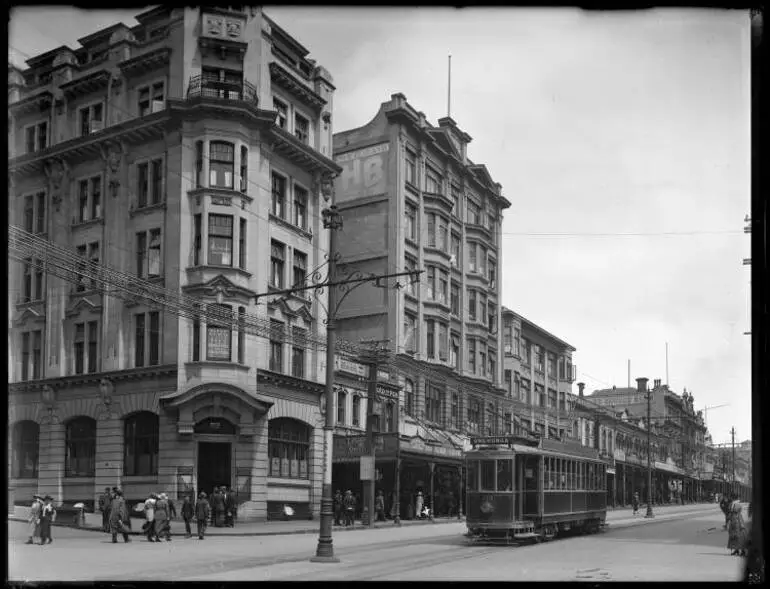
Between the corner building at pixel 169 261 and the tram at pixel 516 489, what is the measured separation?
12.4 meters

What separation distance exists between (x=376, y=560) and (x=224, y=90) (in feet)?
80.0

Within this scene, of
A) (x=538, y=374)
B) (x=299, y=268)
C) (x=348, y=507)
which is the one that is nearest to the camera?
(x=348, y=507)

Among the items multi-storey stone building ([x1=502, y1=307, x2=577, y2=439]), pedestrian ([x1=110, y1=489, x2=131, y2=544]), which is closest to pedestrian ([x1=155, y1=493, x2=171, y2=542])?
pedestrian ([x1=110, y1=489, x2=131, y2=544])

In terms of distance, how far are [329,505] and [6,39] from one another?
1810 centimetres

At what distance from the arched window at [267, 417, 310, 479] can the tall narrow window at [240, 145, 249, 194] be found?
10281 millimetres

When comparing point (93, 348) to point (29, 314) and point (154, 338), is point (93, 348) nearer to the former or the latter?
point (154, 338)

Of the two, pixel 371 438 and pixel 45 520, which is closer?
pixel 45 520

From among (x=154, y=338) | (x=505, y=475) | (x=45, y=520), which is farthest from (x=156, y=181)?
(x=505, y=475)

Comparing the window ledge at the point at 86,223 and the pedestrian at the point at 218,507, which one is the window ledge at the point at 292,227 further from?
the pedestrian at the point at 218,507

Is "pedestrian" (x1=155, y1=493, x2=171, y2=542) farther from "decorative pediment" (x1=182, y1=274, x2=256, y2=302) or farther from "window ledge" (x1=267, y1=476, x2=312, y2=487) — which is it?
"decorative pediment" (x1=182, y1=274, x2=256, y2=302)

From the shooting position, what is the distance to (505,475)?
28.2 m

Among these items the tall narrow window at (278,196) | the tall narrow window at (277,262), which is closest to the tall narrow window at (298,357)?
the tall narrow window at (277,262)

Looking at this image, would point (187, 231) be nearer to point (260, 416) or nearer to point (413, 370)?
point (260, 416)

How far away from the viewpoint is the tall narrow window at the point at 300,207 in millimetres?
44031
